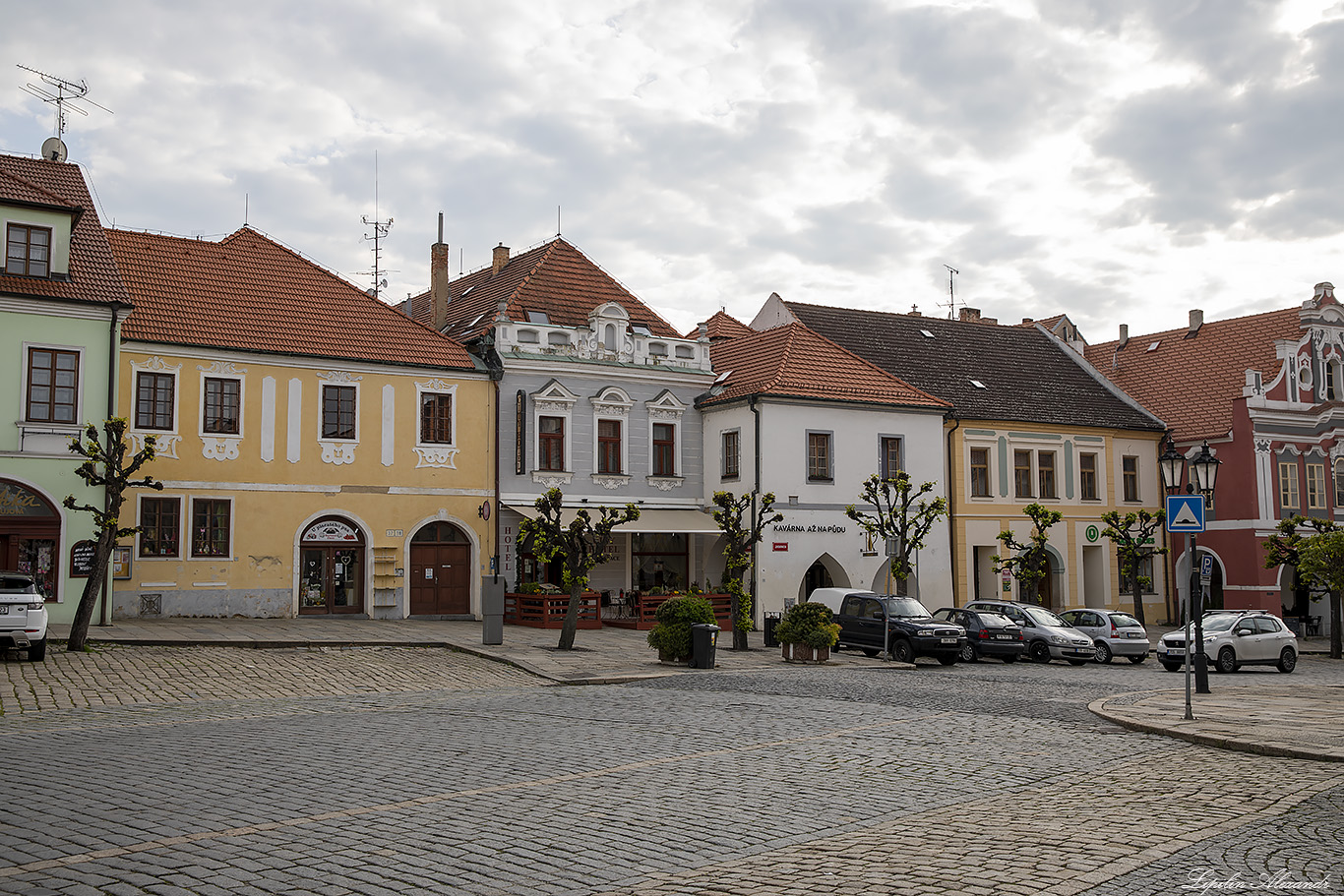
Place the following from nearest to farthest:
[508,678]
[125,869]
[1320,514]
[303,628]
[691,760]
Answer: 1. [125,869]
2. [691,760]
3. [508,678]
4. [303,628]
5. [1320,514]

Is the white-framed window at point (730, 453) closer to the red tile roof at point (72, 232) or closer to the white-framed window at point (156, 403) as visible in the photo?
the white-framed window at point (156, 403)

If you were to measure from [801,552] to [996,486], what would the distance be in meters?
9.06

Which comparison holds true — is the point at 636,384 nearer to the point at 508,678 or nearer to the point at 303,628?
the point at 303,628

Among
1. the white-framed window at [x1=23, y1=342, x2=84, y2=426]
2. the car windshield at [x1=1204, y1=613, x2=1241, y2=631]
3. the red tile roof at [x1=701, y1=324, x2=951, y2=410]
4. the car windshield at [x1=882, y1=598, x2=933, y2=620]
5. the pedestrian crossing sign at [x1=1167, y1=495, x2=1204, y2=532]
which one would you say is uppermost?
the red tile roof at [x1=701, y1=324, x2=951, y2=410]

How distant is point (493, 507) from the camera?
34.8m

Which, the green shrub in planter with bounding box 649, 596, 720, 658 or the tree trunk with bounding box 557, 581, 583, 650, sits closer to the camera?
the green shrub in planter with bounding box 649, 596, 720, 658

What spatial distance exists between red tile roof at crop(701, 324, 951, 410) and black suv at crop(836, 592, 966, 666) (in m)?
9.15

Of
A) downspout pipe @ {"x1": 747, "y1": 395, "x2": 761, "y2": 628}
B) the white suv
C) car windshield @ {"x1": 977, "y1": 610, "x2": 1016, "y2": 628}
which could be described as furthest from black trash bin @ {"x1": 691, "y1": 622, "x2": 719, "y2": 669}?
the white suv

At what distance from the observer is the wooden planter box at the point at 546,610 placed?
3269 cm

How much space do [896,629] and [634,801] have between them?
729 inches

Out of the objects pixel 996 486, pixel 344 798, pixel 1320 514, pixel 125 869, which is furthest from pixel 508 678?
pixel 1320 514

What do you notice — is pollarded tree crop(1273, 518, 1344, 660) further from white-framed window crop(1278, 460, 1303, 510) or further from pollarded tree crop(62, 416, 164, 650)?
pollarded tree crop(62, 416, 164, 650)

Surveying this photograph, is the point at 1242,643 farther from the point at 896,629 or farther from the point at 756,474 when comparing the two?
the point at 756,474

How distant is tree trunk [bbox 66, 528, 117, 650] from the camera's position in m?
22.1
